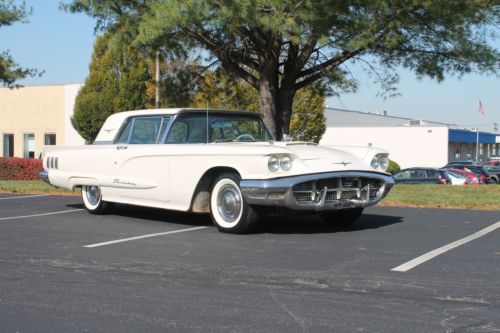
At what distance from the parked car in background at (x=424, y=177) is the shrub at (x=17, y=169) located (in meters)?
14.6

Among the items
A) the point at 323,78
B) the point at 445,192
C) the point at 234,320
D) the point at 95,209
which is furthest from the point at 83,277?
the point at 323,78

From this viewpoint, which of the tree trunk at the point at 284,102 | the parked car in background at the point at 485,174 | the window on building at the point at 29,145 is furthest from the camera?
the window on building at the point at 29,145

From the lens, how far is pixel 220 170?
816 centimetres

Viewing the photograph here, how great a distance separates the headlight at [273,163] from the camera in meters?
7.49

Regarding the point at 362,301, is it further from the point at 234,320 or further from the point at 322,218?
the point at 322,218

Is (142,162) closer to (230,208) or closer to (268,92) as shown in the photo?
(230,208)

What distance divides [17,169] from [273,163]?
22.1 m

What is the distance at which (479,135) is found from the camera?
62062mm

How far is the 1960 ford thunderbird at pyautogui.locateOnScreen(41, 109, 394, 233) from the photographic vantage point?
7539 millimetres

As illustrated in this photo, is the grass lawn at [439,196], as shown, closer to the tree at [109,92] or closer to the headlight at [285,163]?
the headlight at [285,163]

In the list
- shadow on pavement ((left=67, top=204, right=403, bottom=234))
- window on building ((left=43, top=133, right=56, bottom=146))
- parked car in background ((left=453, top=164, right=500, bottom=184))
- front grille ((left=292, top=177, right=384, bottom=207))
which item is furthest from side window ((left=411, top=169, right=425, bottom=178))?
window on building ((left=43, top=133, right=56, bottom=146))

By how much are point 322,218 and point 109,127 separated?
3484 mm

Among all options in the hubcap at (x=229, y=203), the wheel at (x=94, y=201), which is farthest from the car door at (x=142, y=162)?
the hubcap at (x=229, y=203)

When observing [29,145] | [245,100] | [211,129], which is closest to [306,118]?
[245,100]
